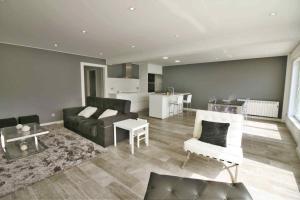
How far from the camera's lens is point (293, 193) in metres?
1.86

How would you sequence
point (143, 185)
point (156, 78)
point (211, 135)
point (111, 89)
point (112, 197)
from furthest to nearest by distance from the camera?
point (156, 78)
point (111, 89)
point (211, 135)
point (143, 185)
point (112, 197)

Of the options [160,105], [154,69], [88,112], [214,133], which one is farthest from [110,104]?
[154,69]

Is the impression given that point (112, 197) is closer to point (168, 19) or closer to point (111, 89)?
point (168, 19)

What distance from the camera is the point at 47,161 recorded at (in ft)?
8.42

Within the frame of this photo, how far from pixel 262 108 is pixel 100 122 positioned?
19.3ft

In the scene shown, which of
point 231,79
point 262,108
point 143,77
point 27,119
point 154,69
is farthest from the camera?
point 154,69

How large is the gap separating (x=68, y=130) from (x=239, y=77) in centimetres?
671

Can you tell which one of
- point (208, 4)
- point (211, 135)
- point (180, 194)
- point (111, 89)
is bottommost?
point (180, 194)

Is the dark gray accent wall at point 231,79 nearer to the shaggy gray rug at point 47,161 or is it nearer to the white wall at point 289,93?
the white wall at point 289,93

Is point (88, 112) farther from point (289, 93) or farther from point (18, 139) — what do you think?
point (289, 93)

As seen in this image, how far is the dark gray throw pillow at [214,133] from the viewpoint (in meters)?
2.32

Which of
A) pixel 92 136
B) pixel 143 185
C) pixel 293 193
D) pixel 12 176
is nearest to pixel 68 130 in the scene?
pixel 92 136

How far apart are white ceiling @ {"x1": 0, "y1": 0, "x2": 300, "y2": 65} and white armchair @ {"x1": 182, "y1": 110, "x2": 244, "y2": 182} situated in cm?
169

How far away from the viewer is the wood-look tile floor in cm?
186
